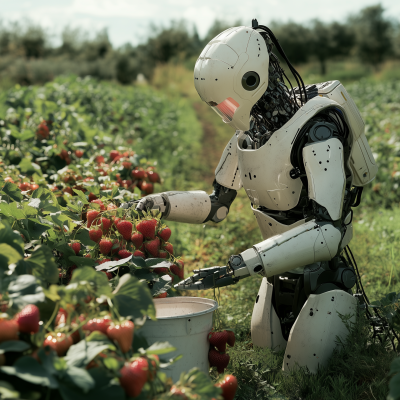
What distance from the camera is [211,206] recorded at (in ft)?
9.60

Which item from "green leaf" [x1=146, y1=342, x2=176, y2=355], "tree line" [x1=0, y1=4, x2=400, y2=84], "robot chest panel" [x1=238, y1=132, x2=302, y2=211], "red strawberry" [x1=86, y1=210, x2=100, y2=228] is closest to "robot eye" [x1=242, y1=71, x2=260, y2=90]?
"robot chest panel" [x1=238, y1=132, x2=302, y2=211]

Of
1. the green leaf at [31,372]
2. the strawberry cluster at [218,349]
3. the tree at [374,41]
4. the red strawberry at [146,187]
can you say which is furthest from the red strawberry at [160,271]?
the tree at [374,41]

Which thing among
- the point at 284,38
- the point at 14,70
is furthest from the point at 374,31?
the point at 14,70

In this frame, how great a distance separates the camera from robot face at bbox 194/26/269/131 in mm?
2266

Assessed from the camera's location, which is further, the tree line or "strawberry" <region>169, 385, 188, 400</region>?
the tree line

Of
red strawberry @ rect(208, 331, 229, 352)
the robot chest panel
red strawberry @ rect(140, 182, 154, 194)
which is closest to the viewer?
red strawberry @ rect(208, 331, 229, 352)

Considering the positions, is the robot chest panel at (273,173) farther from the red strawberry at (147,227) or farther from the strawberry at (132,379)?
the strawberry at (132,379)

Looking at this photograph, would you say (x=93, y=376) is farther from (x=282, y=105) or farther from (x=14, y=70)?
(x=14, y=70)

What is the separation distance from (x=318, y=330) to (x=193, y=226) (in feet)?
10.6

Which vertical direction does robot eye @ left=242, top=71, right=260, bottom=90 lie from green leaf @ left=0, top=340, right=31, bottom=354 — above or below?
above

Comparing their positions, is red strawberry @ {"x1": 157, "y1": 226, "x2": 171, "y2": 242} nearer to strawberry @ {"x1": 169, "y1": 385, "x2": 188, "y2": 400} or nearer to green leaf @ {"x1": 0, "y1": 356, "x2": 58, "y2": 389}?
strawberry @ {"x1": 169, "y1": 385, "x2": 188, "y2": 400}

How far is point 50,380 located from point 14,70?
24.6 meters

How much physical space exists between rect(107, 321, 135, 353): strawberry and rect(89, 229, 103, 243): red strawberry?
845mm

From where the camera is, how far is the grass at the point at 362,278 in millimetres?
2297
